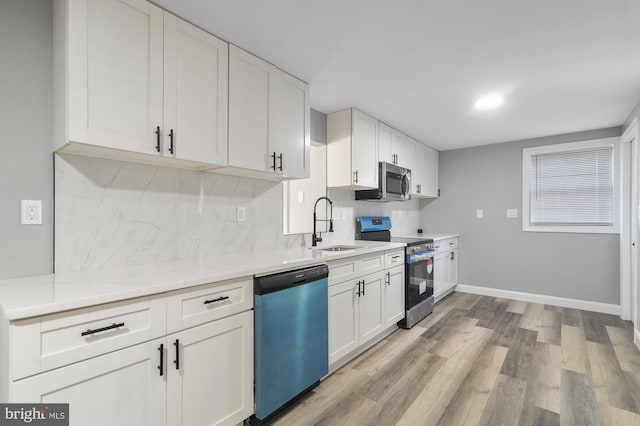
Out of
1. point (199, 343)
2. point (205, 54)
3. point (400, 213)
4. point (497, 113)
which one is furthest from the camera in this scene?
point (400, 213)

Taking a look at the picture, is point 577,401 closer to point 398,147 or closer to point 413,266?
point 413,266

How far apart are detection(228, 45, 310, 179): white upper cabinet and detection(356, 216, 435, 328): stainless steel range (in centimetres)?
150

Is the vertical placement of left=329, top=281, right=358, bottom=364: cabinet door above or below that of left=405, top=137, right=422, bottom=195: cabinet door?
below

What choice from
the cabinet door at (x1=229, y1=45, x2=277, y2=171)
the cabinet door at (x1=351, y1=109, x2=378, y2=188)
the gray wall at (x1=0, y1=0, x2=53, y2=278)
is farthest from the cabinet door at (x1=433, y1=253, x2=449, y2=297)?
the gray wall at (x1=0, y1=0, x2=53, y2=278)

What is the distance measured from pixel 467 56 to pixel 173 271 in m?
2.34

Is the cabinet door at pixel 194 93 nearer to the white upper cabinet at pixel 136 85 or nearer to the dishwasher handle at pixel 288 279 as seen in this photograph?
the white upper cabinet at pixel 136 85

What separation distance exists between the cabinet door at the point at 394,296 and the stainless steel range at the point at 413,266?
0.33 feet

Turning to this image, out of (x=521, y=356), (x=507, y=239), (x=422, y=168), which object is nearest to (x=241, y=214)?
(x=521, y=356)

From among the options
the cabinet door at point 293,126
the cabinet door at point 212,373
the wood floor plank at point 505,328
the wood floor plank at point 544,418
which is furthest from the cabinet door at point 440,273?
the cabinet door at point 212,373

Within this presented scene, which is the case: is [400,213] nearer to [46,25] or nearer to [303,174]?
[303,174]

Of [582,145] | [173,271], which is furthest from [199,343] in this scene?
[582,145]

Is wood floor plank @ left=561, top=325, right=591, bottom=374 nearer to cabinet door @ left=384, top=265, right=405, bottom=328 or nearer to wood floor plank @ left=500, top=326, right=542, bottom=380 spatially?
wood floor plank @ left=500, top=326, right=542, bottom=380

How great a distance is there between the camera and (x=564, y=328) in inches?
130

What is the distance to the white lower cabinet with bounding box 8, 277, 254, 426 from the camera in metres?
1.02
